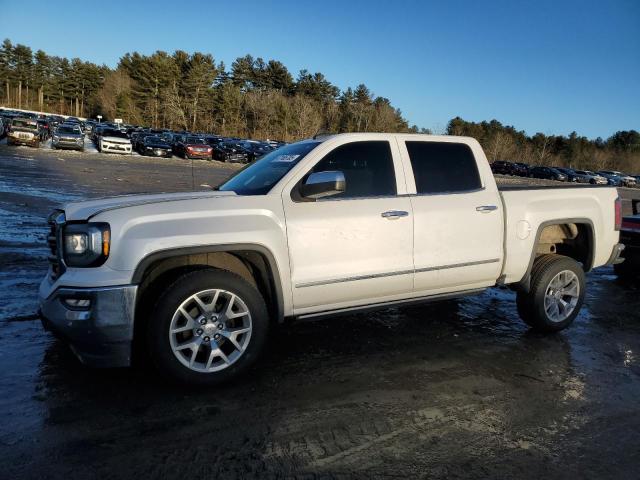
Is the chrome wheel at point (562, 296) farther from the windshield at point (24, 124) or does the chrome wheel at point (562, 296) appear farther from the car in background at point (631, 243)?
the windshield at point (24, 124)

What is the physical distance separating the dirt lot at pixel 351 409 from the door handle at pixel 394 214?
1.24 meters

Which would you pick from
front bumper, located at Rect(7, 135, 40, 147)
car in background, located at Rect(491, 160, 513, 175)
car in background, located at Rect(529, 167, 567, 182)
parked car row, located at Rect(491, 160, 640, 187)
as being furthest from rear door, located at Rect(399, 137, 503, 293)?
car in background, located at Rect(491, 160, 513, 175)

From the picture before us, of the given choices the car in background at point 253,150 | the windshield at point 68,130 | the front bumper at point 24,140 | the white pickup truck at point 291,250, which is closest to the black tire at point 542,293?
the white pickup truck at point 291,250

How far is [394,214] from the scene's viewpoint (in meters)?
4.36

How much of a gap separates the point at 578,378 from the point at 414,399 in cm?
161

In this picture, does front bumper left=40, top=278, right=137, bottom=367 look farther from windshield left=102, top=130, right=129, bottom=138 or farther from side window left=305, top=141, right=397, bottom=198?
windshield left=102, top=130, right=129, bottom=138

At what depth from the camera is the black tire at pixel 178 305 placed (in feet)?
11.7

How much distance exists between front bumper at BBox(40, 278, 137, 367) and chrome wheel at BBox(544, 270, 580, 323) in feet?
13.4

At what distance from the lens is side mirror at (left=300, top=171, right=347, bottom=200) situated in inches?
155

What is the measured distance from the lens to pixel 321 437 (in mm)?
3189

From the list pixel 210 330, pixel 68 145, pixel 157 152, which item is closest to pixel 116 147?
pixel 68 145

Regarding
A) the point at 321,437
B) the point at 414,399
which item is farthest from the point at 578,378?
the point at 321,437

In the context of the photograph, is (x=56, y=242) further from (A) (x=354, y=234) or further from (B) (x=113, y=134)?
(B) (x=113, y=134)

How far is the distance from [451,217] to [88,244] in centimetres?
301
